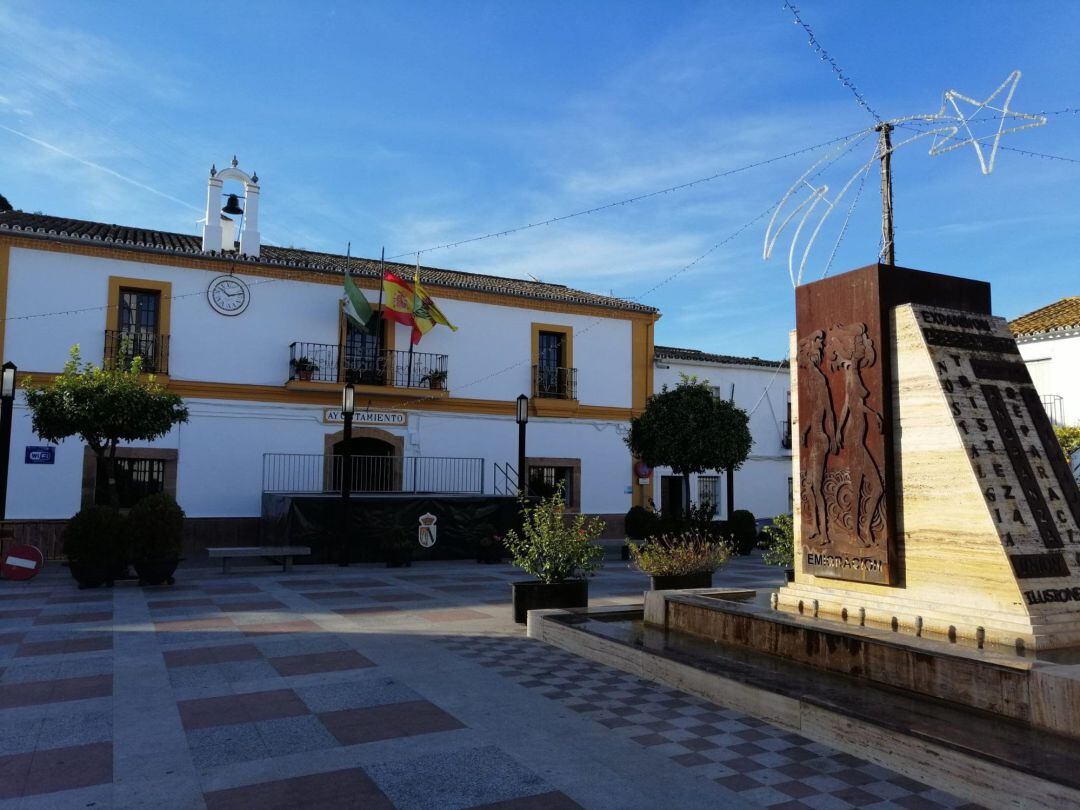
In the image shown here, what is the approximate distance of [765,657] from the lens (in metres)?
5.33

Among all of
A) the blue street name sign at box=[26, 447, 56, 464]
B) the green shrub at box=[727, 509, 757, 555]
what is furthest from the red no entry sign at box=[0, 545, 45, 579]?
the green shrub at box=[727, 509, 757, 555]

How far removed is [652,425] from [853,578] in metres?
11.2

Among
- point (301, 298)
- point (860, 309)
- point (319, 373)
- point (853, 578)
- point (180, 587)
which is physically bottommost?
point (180, 587)

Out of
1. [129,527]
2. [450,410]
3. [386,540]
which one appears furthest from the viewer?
[450,410]

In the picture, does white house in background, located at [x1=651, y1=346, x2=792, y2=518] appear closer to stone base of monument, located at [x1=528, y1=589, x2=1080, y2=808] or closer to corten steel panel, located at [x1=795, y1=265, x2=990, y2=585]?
corten steel panel, located at [x1=795, y1=265, x2=990, y2=585]

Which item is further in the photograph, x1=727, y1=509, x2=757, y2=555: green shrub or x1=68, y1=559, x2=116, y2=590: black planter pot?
x1=727, y1=509, x2=757, y2=555: green shrub

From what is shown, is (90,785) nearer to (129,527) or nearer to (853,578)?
(853,578)

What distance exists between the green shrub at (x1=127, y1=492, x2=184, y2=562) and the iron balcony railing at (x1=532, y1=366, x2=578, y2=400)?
11225 mm

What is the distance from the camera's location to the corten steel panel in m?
5.19

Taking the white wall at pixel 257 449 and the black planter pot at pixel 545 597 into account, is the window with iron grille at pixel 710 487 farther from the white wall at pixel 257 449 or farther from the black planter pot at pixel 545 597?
the black planter pot at pixel 545 597

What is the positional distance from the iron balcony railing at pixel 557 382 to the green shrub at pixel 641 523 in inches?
136

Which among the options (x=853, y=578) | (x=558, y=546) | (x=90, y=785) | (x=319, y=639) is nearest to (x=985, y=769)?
(x=853, y=578)

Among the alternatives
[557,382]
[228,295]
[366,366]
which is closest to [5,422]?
[228,295]

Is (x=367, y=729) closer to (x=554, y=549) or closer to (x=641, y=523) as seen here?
(x=554, y=549)
